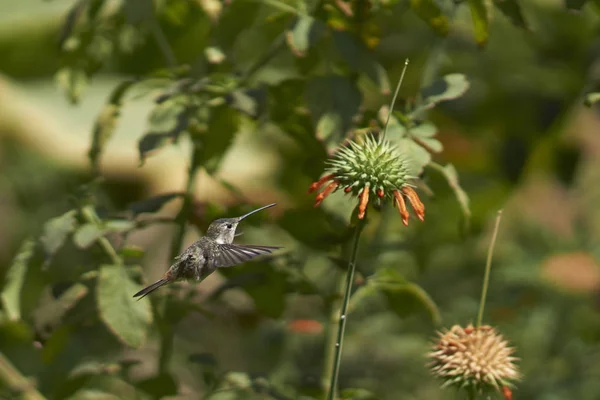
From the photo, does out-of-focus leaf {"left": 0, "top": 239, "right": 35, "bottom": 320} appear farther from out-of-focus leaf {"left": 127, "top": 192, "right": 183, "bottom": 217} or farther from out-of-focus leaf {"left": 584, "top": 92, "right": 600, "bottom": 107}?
out-of-focus leaf {"left": 584, "top": 92, "right": 600, "bottom": 107}

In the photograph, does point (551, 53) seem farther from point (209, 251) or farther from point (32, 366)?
point (32, 366)

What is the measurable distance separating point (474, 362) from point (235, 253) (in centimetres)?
52

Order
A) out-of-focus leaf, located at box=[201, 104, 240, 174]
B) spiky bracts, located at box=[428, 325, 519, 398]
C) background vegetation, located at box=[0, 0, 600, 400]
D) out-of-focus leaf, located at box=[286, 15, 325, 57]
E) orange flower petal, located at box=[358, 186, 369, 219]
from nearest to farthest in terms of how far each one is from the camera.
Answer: orange flower petal, located at box=[358, 186, 369, 219] → spiky bracts, located at box=[428, 325, 519, 398] → out-of-focus leaf, located at box=[286, 15, 325, 57] → background vegetation, located at box=[0, 0, 600, 400] → out-of-focus leaf, located at box=[201, 104, 240, 174]

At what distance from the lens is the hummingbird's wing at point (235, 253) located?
6.00 ft

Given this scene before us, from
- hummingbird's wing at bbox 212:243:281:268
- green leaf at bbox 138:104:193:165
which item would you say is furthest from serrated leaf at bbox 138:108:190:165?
hummingbird's wing at bbox 212:243:281:268

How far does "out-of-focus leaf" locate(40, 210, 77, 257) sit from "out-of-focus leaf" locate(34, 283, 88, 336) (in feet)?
0.49

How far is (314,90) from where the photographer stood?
2.02 metres

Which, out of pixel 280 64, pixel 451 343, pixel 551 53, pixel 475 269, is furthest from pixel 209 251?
pixel 280 64

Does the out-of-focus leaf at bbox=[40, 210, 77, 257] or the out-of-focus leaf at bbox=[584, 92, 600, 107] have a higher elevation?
the out-of-focus leaf at bbox=[584, 92, 600, 107]

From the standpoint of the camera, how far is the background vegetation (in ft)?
6.68

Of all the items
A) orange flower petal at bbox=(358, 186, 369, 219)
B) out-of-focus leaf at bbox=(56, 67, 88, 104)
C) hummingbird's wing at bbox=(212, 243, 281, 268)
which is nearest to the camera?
orange flower petal at bbox=(358, 186, 369, 219)

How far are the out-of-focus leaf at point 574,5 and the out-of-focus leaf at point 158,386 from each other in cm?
119

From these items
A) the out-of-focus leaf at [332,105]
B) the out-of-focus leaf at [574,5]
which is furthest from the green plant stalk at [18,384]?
the out-of-focus leaf at [574,5]

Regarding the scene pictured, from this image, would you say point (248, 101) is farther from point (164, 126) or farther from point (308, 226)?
point (308, 226)
